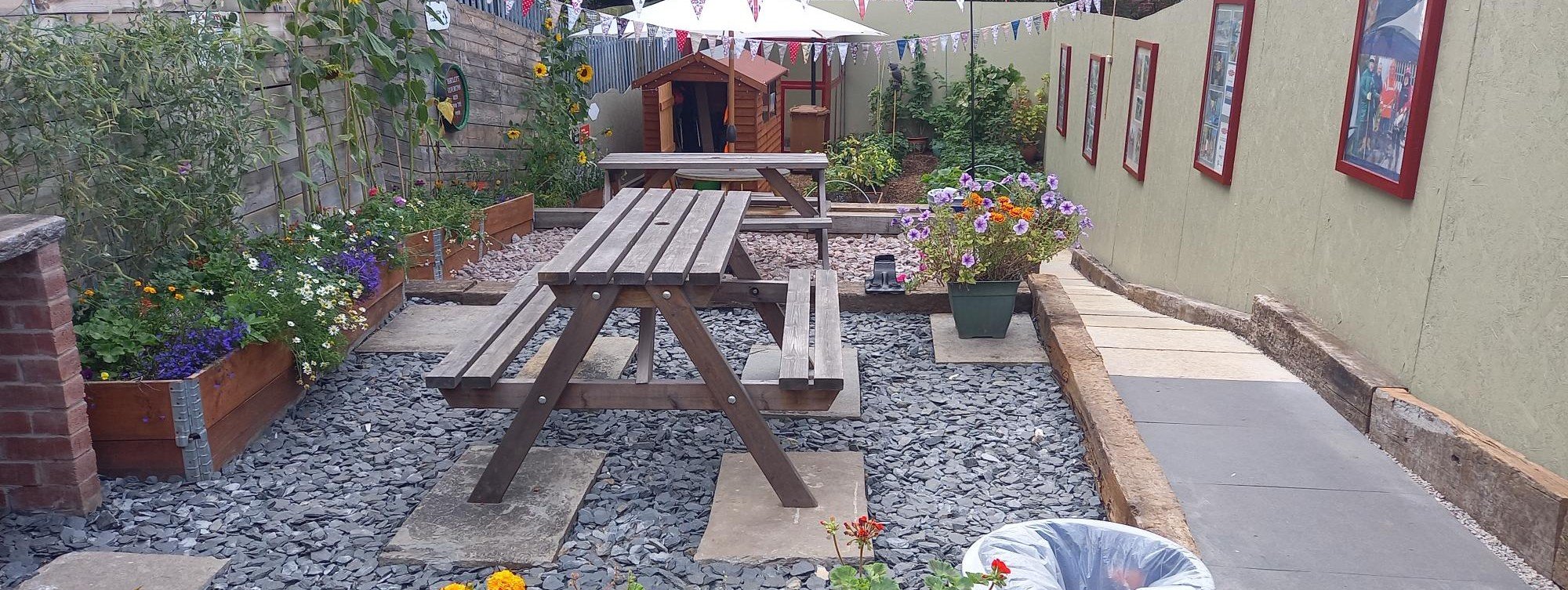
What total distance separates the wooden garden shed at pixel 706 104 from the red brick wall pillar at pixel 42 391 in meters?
6.27

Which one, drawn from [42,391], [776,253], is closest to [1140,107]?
[776,253]

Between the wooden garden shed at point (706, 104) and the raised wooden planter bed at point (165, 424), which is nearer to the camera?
the raised wooden planter bed at point (165, 424)

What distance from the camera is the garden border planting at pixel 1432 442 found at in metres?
2.28

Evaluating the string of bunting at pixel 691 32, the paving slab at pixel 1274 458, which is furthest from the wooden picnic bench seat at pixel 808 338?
the string of bunting at pixel 691 32

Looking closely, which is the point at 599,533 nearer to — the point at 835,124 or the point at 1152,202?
the point at 1152,202

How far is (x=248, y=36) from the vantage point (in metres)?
4.08

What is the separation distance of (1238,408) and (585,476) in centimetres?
211

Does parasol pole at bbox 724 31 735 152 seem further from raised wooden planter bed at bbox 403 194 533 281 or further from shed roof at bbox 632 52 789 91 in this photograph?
raised wooden planter bed at bbox 403 194 533 281

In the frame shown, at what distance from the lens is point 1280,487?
2758 mm

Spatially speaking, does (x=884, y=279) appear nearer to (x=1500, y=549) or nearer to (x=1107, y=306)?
(x=1107, y=306)

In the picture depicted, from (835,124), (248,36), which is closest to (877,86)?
(835,124)

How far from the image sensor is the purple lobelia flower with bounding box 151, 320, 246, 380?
122 inches

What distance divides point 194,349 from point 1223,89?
4.68 meters

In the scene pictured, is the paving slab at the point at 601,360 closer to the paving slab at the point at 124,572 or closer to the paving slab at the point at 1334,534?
the paving slab at the point at 124,572
